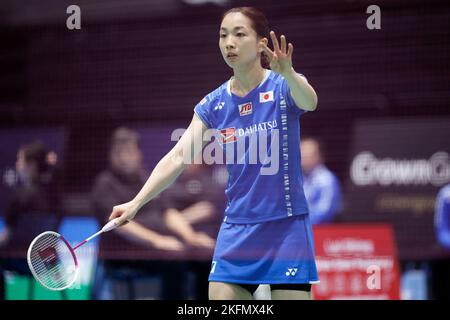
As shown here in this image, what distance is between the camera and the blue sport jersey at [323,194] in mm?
5887

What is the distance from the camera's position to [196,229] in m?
5.93

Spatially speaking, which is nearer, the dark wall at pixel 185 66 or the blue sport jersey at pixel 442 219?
the dark wall at pixel 185 66

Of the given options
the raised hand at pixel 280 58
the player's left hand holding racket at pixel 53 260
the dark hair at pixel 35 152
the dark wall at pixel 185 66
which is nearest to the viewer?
the raised hand at pixel 280 58

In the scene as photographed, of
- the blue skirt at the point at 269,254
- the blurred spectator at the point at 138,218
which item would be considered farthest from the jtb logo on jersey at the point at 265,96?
the blurred spectator at the point at 138,218

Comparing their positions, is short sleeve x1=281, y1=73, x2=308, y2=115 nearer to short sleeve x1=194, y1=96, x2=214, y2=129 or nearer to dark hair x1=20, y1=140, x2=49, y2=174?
short sleeve x1=194, y1=96, x2=214, y2=129

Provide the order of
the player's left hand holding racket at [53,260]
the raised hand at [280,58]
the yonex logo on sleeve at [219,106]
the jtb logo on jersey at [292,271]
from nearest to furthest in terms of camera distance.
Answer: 1. the raised hand at [280,58]
2. the jtb logo on jersey at [292,271]
3. the yonex logo on sleeve at [219,106]
4. the player's left hand holding racket at [53,260]

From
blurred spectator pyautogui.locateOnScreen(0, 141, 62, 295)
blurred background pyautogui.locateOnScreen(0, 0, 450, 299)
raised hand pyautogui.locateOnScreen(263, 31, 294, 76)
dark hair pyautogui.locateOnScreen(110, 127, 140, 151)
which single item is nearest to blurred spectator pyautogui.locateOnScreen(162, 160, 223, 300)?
blurred background pyautogui.locateOnScreen(0, 0, 450, 299)

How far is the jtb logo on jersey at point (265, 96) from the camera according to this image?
156 inches

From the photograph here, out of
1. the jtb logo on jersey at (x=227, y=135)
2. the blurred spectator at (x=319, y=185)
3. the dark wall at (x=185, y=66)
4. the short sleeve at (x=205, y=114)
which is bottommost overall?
the blurred spectator at (x=319, y=185)

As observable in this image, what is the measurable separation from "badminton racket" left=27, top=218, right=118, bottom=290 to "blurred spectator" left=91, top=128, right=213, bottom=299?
54.7 inches

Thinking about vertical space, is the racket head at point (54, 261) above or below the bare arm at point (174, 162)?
below

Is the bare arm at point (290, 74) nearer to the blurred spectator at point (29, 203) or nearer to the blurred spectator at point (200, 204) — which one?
the blurred spectator at point (200, 204)

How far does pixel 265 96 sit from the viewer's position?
3.99 m

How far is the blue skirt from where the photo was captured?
3.85 meters
